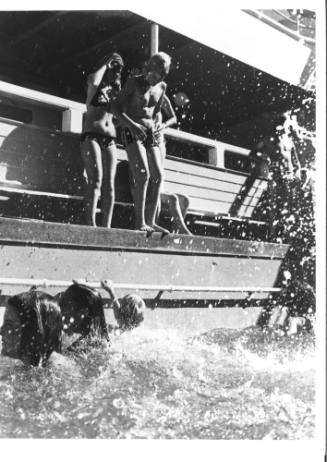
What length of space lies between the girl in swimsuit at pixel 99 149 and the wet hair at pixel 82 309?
0.56 meters

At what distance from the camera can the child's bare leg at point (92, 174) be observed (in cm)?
321

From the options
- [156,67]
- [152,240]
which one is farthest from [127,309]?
[156,67]

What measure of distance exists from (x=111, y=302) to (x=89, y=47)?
2.71m

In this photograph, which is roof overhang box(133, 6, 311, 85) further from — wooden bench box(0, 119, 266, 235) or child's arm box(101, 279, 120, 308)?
child's arm box(101, 279, 120, 308)

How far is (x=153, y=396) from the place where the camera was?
2.60 m

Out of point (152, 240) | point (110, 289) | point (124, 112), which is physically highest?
point (124, 112)

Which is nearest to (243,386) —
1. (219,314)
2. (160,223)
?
(219,314)

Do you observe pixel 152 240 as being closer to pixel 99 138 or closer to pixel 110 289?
pixel 110 289

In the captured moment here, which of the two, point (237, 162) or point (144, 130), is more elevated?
point (237, 162)

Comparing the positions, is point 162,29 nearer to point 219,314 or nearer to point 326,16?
point 326,16

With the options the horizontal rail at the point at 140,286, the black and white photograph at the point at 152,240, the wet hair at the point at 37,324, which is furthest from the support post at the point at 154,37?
the wet hair at the point at 37,324

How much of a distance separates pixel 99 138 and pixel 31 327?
4.42 ft

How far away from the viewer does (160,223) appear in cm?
Answer: 418

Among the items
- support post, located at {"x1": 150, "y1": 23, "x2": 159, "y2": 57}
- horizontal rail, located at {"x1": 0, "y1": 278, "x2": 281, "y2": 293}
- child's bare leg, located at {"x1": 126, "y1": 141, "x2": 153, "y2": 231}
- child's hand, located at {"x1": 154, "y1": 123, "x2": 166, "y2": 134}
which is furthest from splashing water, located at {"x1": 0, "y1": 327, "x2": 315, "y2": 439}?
support post, located at {"x1": 150, "y1": 23, "x2": 159, "y2": 57}
